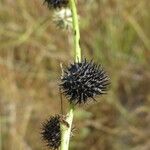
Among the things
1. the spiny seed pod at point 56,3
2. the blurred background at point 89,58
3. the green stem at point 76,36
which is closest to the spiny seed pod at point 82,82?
the green stem at point 76,36

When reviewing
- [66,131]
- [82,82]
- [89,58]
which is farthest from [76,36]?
[89,58]

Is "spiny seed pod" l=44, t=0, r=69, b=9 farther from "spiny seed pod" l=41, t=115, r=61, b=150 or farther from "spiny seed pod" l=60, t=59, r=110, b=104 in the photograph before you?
"spiny seed pod" l=41, t=115, r=61, b=150

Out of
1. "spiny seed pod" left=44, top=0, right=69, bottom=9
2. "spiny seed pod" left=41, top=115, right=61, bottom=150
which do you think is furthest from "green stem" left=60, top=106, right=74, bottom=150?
"spiny seed pod" left=44, top=0, right=69, bottom=9

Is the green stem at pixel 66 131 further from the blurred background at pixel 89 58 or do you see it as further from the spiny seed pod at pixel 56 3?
the blurred background at pixel 89 58

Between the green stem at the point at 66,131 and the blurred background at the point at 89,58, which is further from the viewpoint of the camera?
the blurred background at the point at 89,58

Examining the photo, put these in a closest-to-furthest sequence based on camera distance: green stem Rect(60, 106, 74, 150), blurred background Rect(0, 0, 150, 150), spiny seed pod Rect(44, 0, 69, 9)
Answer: green stem Rect(60, 106, 74, 150) → spiny seed pod Rect(44, 0, 69, 9) → blurred background Rect(0, 0, 150, 150)
